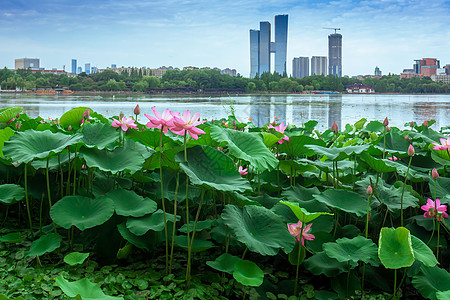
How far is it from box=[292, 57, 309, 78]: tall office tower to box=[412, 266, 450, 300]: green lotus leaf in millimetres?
161296

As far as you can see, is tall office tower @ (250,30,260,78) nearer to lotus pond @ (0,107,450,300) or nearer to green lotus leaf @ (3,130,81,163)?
lotus pond @ (0,107,450,300)

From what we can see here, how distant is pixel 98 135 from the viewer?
135cm

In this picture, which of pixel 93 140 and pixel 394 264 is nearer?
pixel 394 264

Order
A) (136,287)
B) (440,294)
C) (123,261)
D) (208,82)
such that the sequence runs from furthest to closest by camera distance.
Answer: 1. (208,82)
2. (123,261)
3. (136,287)
4. (440,294)

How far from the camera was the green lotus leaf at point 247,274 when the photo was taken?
3.16 ft

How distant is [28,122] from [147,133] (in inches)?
39.6

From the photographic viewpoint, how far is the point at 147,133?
1.29 m

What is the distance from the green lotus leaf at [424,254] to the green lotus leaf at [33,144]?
105 centimetres

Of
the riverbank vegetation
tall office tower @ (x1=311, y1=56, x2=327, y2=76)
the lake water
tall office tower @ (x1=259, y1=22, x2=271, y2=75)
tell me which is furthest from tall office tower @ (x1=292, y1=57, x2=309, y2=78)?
the lake water

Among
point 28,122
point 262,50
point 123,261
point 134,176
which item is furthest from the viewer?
point 262,50

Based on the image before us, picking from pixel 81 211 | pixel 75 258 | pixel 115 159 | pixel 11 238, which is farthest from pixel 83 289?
pixel 11 238

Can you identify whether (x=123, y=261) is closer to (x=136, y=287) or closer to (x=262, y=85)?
(x=136, y=287)

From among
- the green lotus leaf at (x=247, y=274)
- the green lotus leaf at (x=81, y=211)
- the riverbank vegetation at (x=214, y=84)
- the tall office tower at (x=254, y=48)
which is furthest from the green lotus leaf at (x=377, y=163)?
the tall office tower at (x=254, y=48)

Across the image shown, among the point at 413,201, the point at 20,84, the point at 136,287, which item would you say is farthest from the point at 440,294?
the point at 20,84
